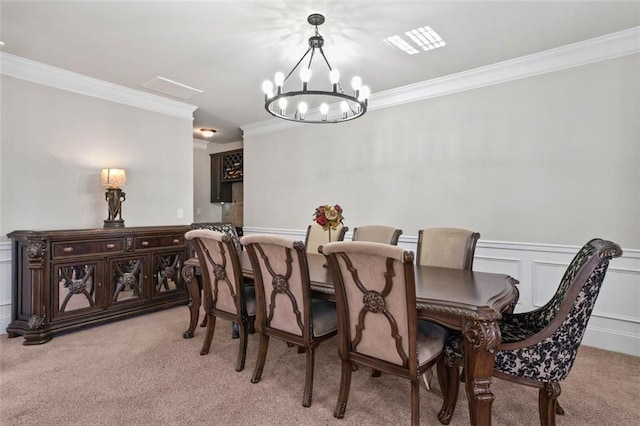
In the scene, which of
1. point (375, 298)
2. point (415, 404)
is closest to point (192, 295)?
point (375, 298)

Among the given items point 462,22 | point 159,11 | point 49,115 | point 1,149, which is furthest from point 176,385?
point 462,22

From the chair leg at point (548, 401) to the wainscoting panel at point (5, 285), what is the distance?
14.0 ft

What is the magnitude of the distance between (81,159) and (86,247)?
1062mm

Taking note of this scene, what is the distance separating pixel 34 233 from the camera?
2.88 metres

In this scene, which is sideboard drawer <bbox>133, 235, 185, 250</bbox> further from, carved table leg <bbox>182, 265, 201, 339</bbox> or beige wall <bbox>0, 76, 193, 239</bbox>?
carved table leg <bbox>182, 265, 201, 339</bbox>

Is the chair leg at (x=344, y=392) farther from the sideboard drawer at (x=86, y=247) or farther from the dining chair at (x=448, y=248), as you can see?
the sideboard drawer at (x=86, y=247)

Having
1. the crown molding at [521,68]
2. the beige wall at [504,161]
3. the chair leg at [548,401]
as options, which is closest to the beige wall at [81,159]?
the beige wall at [504,161]

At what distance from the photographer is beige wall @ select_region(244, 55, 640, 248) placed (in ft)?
9.04

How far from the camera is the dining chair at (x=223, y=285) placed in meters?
2.36

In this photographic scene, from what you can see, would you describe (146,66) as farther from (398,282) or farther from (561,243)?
(561,243)

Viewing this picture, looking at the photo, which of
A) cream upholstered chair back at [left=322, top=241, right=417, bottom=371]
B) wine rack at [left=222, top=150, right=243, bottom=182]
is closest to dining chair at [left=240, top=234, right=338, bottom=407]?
cream upholstered chair back at [left=322, top=241, right=417, bottom=371]

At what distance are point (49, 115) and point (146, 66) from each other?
3.76 feet

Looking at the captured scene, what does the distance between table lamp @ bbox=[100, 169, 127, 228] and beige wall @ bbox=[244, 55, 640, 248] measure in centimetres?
233

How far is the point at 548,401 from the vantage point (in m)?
1.59
